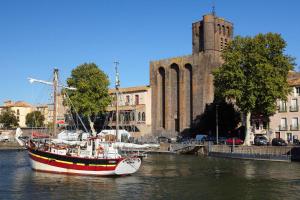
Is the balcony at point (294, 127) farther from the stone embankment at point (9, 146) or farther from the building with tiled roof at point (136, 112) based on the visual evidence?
the stone embankment at point (9, 146)

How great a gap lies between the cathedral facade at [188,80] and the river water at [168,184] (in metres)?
42.9

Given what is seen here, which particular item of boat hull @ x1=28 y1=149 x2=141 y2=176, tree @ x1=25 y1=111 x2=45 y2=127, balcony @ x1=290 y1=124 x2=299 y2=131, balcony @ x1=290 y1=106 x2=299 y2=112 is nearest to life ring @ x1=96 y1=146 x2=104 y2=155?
boat hull @ x1=28 y1=149 x2=141 y2=176

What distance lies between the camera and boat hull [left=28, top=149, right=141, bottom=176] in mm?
45594

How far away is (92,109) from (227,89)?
3185cm

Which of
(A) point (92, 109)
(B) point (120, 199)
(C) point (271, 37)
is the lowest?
(B) point (120, 199)

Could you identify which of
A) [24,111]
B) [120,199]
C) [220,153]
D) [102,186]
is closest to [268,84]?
[220,153]

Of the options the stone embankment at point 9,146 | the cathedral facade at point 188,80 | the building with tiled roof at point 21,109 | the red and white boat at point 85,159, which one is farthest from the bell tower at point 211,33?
the building with tiled roof at point 21,109

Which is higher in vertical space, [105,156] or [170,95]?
[170,95]

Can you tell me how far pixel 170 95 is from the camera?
102 meters

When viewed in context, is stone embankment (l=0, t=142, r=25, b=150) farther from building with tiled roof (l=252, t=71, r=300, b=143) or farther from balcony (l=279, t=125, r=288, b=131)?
balcony (l=279, t=125, r=288, b=131)

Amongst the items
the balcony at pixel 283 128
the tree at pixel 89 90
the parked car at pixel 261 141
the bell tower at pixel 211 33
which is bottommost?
the parked car at pixel 261 141

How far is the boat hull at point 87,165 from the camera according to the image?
150 ft

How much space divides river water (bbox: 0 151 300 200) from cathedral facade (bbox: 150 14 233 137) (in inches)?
1689

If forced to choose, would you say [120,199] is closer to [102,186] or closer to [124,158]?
[102,186]
